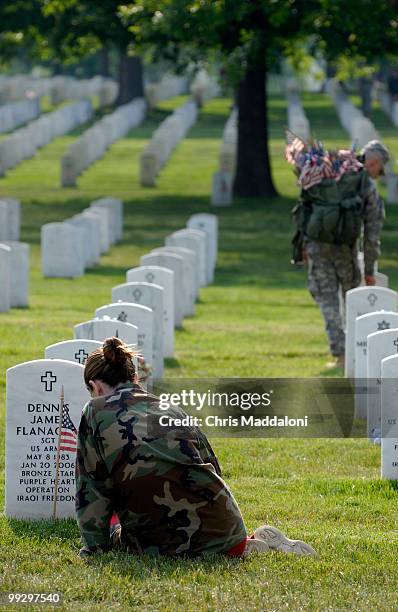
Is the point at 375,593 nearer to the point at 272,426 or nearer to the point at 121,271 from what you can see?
the point at 272,426

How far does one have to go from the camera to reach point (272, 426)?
11047 millimetres

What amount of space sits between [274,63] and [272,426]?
66.5 feet

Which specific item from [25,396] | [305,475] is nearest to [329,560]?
[25,396]

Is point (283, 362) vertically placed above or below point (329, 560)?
below

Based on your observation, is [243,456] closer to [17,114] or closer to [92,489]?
[92,489]

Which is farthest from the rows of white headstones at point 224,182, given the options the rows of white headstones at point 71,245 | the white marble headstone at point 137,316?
the white marble headstone at point 137,316

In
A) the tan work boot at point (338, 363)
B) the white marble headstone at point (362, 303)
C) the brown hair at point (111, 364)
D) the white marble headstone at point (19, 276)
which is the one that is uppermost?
the brown hair at point (111, 364)

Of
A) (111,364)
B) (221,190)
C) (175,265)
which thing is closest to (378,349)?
(111,364)

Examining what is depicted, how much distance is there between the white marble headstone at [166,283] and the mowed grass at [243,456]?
0.22 m

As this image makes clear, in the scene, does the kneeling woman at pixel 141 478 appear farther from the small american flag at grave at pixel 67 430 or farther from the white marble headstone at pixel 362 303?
the white marble headstone at pixel 362 303

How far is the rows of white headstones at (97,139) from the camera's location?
37.5 meters

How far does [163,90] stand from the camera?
63438 millimetres

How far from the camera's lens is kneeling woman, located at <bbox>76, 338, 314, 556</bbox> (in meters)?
7.54

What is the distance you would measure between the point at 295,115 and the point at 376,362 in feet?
129
